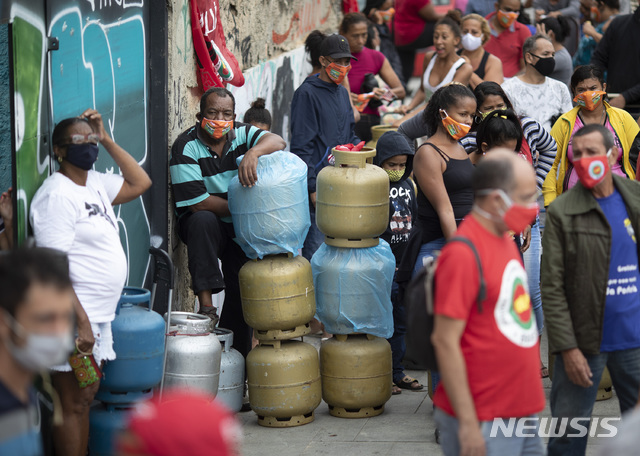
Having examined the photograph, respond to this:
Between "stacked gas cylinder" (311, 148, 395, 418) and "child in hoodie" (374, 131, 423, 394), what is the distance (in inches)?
17.5

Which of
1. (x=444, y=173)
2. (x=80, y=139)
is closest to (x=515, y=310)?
(x=444, y=173)

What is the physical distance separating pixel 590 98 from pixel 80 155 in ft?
11.5

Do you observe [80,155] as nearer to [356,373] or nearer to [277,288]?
[277,288]

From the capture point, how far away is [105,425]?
5062mm

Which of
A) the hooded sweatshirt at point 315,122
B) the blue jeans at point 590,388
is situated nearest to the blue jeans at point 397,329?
the hooded sweatshirt at point 315,122

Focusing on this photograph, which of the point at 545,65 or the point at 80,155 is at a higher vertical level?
the point at 545,65

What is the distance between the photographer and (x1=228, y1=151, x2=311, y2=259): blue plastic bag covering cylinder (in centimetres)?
582

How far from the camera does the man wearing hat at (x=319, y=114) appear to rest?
24.4 feet

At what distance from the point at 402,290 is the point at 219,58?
8.14 feet

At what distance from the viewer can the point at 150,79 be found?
6.54m

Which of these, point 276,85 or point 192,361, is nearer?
point 192,361

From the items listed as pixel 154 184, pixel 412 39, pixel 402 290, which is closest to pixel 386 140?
pixel 402 290

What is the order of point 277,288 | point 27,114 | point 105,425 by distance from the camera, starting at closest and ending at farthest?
1. point 27,114
2. point 105,425
3. point 277,288

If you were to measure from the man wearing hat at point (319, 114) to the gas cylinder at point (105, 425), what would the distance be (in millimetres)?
2704
